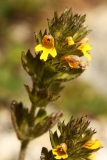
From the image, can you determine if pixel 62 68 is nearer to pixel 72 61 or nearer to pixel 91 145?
pixel 72 61

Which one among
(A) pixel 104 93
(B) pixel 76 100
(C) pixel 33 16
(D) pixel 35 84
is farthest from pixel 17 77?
(D) pixel 35 84

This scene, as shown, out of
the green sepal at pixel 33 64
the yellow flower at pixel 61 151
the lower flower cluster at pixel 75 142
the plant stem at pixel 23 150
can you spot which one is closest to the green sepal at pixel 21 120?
the plant stem at pixel 23 150

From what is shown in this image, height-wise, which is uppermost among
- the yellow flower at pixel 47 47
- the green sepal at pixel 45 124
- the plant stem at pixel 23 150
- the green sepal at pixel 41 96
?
the yellow flower at pixel 47 47

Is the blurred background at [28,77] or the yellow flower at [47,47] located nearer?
the yellow flower at [47,47]

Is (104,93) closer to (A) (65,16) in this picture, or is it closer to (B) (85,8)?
(B) (85,8)

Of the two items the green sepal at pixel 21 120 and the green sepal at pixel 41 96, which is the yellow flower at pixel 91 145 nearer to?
the green sepal at pixel 41 96

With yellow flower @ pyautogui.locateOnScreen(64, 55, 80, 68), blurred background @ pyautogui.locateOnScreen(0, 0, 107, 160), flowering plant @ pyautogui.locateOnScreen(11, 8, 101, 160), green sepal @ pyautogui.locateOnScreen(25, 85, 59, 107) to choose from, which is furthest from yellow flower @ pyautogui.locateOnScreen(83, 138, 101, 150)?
blurred background @ pyautogui.locateOnScreen(0, 0, 107, 160)
